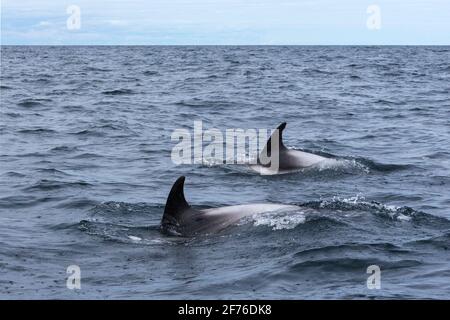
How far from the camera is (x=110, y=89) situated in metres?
41.3

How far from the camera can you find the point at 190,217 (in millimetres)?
11500

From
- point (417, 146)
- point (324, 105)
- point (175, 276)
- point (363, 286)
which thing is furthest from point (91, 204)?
point (324, 105)

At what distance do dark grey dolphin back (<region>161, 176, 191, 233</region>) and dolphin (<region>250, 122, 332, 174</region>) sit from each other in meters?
5.90

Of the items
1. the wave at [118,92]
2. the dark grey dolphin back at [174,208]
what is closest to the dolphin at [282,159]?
the dark grey dolphin back at [174,208]

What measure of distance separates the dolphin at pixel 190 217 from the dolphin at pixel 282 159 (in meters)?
5.50

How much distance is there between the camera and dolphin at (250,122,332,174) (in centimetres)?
1736

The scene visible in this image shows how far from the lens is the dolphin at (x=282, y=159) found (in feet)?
57.0

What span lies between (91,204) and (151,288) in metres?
5.46

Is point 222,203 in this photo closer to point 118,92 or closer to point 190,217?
point 190,217
